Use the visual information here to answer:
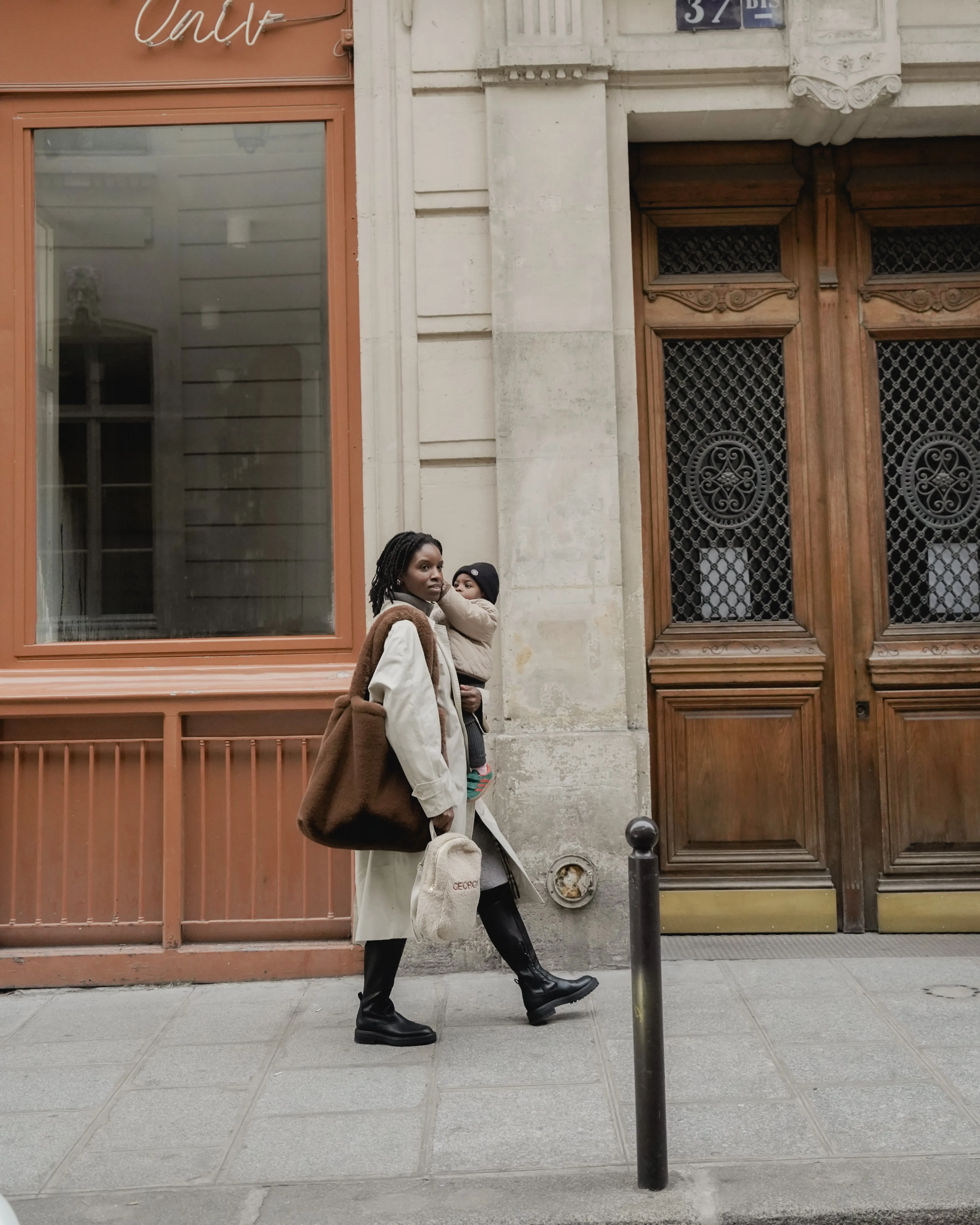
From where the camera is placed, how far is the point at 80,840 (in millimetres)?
5820

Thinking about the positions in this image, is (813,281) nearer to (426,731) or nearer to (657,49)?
(657,49)

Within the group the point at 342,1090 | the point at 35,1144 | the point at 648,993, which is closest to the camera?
the point at 648,993

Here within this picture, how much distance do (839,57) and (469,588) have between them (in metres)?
3.27

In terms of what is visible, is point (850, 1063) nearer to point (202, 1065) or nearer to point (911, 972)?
point (911, 972)

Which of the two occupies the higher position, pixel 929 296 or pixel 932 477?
pixel 929 296

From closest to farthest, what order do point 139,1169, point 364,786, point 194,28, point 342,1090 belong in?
point 139,1169 → point 342,1090 → point 364,786 → point 194,28

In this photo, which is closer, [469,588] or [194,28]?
[469,588]

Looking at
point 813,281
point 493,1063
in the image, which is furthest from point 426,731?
point 813,281

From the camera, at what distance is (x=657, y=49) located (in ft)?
19.2

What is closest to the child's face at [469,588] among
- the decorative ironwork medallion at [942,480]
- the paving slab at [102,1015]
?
the paving slab at [102,1015]

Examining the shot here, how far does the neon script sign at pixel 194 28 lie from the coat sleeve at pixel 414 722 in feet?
11.6

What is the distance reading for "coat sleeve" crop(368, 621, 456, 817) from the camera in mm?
4367

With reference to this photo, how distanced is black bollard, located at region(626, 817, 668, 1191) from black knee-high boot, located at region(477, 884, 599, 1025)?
5.03 ft

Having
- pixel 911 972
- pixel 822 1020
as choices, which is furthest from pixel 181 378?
pixel 911 972
